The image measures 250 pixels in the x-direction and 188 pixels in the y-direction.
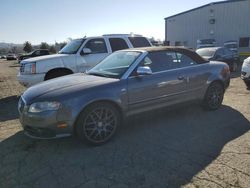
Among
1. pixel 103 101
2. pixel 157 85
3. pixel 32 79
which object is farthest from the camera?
pixel 32 79

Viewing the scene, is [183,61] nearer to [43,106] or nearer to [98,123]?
[98,123]

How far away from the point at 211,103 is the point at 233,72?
884 cm

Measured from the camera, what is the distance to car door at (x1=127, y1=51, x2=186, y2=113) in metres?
4.62

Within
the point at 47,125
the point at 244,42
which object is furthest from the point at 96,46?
the point at 244,42

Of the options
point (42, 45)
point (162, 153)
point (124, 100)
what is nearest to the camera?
point (162, 153)

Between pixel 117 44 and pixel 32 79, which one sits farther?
pixel 117 44

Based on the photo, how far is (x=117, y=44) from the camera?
8.70 m

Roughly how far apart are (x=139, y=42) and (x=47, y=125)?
5804 millimetres

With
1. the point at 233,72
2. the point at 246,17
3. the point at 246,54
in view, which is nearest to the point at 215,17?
the point at 246,17

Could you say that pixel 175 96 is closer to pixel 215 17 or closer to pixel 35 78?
pixel 35 78

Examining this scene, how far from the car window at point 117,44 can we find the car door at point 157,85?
358 centimetres

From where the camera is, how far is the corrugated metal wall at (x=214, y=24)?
2495cm

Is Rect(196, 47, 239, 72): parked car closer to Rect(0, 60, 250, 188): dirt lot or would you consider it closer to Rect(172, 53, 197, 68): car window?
Rect(172, 53, 197, 68): car window

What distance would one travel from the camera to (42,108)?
4000mm
